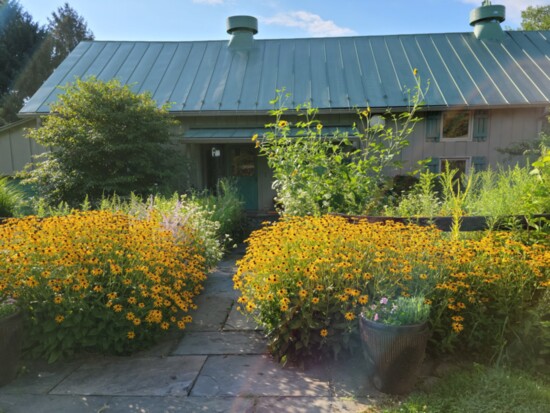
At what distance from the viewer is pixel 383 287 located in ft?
9.47

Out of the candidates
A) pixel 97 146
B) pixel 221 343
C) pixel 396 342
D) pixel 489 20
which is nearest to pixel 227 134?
pixel 97 146

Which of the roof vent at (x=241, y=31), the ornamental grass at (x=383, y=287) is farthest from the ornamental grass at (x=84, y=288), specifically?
the roof vent at (x=241, y=31)

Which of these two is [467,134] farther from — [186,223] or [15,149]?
[15,149]

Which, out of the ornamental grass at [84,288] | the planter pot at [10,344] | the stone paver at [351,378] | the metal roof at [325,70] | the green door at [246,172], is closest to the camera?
the stone paver at [351,378]

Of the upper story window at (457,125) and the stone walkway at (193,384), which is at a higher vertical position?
the upper story window at (457,125)

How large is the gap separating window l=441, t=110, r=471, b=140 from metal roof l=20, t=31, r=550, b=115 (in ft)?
1.41

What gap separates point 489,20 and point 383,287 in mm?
12565

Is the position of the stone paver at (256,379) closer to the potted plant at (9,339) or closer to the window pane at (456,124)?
the potted plant at (9,339)

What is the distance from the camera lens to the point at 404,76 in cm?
1061

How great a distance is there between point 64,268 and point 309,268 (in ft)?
6.28

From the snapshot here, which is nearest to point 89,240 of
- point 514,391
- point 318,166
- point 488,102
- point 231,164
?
point 318,166

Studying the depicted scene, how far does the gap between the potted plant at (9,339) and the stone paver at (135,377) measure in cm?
39

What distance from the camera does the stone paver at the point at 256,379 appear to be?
8.56 ft

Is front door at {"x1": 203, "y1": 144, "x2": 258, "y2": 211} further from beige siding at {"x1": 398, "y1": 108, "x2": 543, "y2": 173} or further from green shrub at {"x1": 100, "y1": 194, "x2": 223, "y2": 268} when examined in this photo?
green shrub at {"x1": 100, "y1": 194, "x2": 223, "y2": 268}
